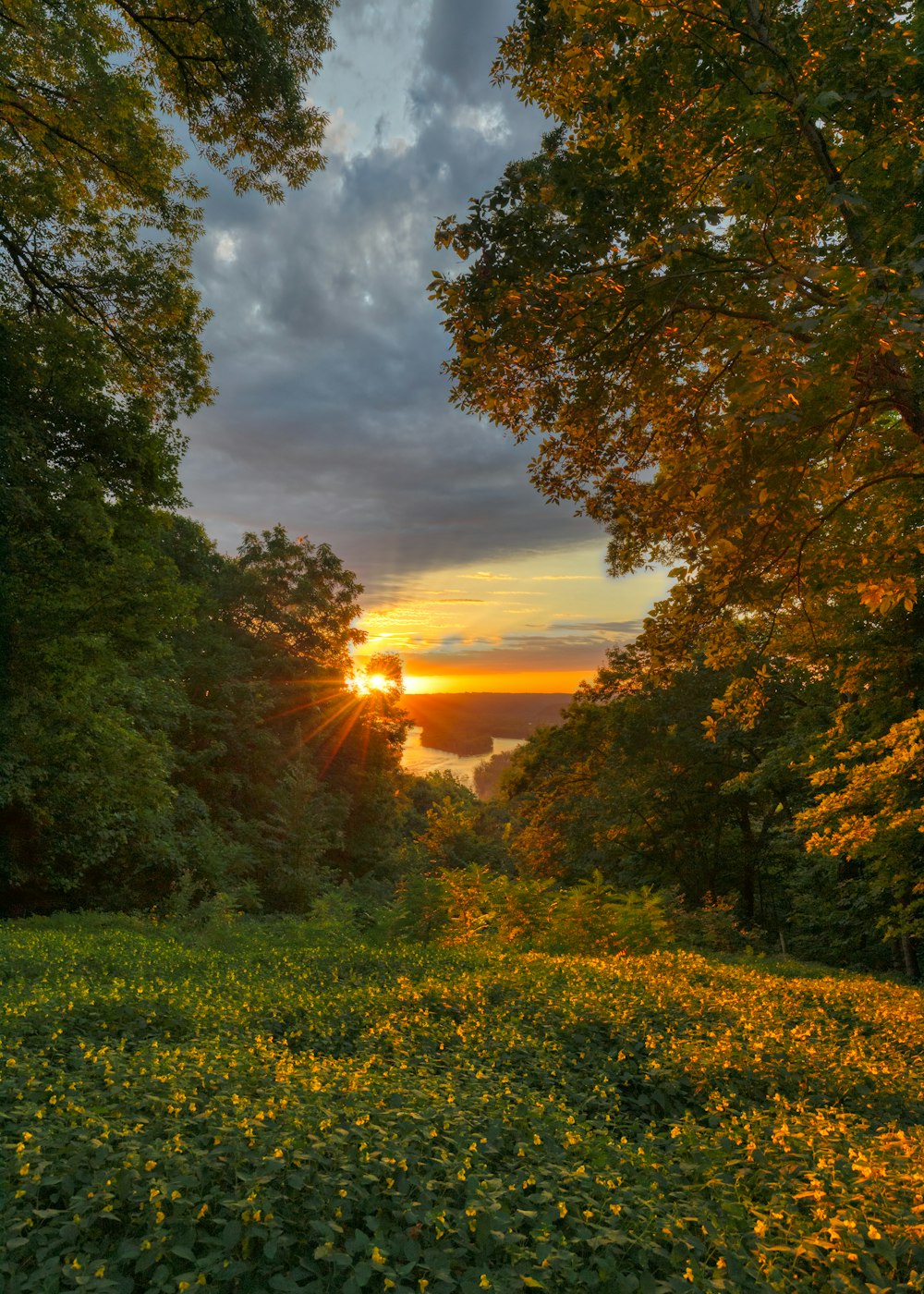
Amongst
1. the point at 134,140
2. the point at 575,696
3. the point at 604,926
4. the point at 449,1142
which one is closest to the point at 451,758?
the point at 575,696

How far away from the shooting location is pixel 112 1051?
199 inches

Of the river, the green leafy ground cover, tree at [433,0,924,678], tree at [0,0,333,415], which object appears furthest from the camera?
the river

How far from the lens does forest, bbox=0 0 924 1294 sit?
3.24m

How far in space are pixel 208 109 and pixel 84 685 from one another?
1123cm

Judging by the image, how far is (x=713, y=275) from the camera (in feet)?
19.9

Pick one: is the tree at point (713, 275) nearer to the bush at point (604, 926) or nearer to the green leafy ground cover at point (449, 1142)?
the green leafy ground cover at point (449, 1142)

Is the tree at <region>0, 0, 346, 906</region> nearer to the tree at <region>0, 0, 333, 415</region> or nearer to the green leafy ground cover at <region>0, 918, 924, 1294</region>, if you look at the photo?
the tree at <region>0, 0, 333, 415</region>

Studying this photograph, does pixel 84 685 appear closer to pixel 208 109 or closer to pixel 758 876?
pixel 208 109

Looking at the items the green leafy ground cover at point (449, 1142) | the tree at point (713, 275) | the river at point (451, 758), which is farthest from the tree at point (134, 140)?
the river at point (451, 758)

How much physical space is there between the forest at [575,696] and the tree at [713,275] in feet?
0.17

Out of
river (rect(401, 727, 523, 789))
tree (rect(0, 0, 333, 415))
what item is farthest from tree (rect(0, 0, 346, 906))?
river (rect(401, 727, 523, 789))

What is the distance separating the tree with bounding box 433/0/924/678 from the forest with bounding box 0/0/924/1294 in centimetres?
5

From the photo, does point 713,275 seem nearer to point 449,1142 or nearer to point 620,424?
point 620,424

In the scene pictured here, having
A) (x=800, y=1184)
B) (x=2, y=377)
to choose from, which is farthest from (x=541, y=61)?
(x=2, y=377)
